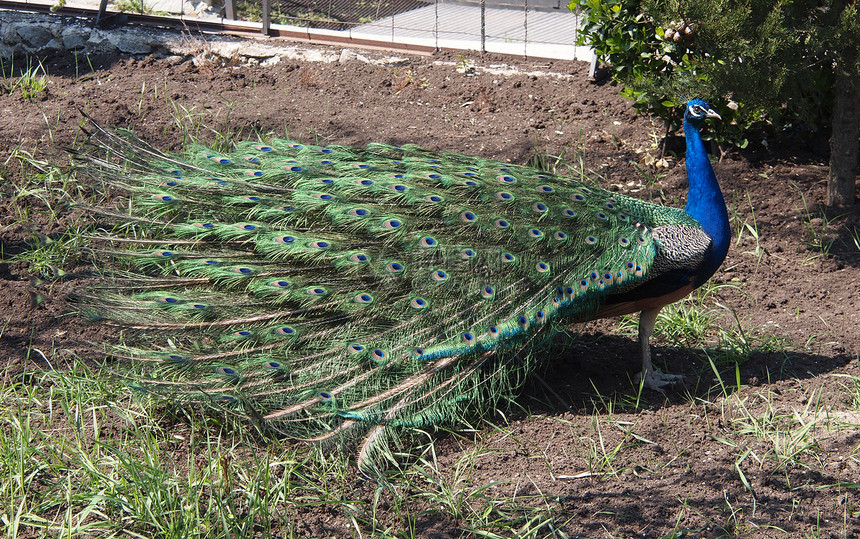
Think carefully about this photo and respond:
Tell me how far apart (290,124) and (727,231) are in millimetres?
3396

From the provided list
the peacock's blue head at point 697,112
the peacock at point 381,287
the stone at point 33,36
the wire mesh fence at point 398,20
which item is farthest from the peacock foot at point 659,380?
the stone at point 33,36

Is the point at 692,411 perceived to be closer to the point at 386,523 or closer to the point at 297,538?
the point at 386,523

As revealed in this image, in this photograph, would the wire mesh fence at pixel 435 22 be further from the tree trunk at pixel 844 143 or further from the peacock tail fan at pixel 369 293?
the peacock tail fan at pixel 369 293

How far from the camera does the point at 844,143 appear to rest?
487 cm

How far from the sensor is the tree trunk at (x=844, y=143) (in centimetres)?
479

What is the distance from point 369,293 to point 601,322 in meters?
1.66

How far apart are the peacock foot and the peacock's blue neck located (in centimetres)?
50

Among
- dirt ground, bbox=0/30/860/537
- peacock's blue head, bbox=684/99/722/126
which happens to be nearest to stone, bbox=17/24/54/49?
dirt ground, bbox=0/30/860/537

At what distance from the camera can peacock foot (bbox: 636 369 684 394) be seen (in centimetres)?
381

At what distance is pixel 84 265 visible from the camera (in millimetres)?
4520

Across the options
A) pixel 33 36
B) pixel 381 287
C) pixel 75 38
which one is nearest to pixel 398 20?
pixel 75 38

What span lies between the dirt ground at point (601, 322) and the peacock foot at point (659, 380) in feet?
0.18

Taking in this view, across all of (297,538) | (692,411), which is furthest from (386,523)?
(692,411)

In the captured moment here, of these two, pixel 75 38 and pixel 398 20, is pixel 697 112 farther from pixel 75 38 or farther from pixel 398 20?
pixel 75 38
